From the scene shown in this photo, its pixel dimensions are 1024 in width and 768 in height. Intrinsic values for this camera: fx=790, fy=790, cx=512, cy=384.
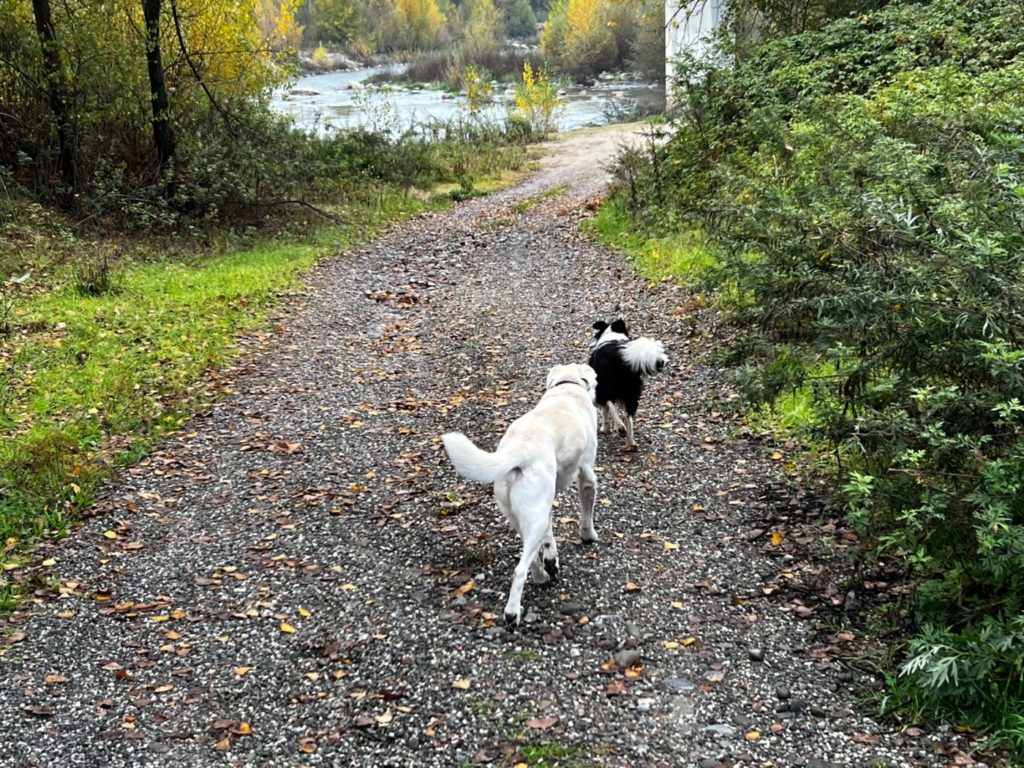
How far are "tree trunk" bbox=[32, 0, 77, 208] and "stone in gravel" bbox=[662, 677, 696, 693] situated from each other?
49.7 feet

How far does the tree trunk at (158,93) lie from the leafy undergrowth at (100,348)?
2108mm

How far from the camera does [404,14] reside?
80.8 metres

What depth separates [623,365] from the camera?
681 cm

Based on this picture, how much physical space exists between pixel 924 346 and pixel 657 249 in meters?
9.57

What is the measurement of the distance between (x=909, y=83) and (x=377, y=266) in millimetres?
9468

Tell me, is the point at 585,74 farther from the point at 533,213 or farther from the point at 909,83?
the point at 909,83

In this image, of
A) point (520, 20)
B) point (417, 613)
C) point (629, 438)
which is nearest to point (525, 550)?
point (417, 613)

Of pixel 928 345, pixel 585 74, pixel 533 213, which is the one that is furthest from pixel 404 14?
pixel 928 345

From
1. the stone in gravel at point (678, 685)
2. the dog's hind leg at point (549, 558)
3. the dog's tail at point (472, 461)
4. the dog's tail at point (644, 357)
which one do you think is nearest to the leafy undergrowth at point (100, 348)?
the dog's tail at point (472, 461)

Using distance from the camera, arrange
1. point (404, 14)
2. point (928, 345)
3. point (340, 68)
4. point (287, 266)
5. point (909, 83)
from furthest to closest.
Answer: point (404, 14)
point (340, 68)
point (287, 266)
point (909, 83)
point (928, 345)

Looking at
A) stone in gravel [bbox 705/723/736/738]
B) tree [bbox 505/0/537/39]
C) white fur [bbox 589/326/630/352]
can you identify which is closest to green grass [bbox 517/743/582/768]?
stone in gravel [bbox 705/723/736/738]

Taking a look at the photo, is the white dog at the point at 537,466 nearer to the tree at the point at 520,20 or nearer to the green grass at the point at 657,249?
the green grass at the point at 657,249

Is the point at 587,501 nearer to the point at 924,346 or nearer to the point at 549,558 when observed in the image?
the point at 549,558

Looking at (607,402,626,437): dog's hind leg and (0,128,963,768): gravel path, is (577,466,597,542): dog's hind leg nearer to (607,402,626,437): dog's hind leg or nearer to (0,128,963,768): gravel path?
(0,128,963,768): gravel path
